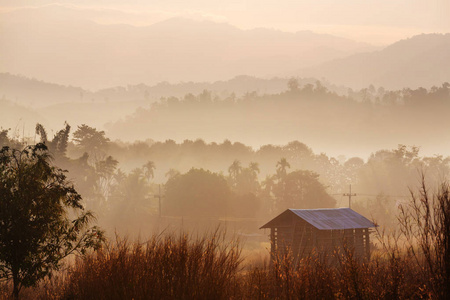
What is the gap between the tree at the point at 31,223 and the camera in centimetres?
2041

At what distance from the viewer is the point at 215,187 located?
3597 inches

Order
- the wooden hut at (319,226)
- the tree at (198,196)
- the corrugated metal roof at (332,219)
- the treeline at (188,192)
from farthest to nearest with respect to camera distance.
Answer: the treeline at (188,192) < the tree at (198,196) < the corrugated metal roof at (332,219) < the wooden hut at (319,226)

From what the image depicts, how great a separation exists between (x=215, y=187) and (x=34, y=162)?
69.5 m

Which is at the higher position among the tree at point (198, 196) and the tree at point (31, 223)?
the tree at point (198, 196)

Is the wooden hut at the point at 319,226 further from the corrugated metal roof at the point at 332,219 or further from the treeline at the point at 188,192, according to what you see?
the treeline at the point at 188,192

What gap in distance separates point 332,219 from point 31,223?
94.3 feet

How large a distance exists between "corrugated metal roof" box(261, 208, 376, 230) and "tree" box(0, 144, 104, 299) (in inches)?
951

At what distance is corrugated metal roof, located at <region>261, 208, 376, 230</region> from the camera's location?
4296 cm

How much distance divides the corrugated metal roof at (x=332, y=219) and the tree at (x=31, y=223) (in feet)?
79.3

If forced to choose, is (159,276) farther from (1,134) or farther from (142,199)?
(142,199)

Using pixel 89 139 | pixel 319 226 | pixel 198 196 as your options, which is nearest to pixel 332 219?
pixel 319 226

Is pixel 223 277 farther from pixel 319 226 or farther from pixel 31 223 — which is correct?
pixel 319 226

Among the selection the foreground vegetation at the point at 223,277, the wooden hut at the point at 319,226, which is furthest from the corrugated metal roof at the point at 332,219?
the foreground vegetation at the point at 223,277

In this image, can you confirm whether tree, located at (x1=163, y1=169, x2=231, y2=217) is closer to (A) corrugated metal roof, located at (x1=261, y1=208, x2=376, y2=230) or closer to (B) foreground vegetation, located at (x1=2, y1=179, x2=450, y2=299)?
(A) corrugated metal roof, located at (x1=261, y1=208, x2=376, y2=230)
